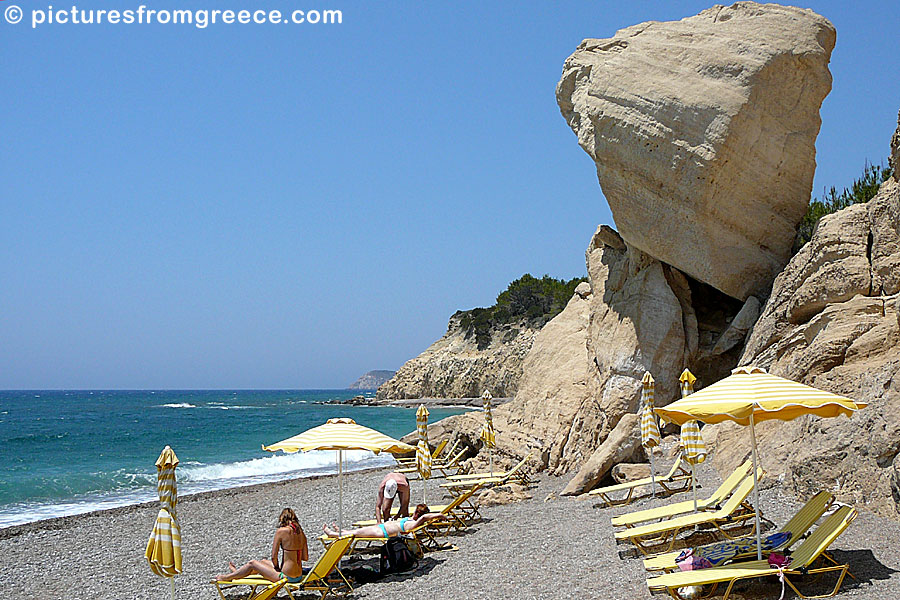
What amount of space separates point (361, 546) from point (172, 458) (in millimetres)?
5300

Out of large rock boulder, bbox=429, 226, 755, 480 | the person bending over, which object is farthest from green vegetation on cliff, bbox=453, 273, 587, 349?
the person bending over

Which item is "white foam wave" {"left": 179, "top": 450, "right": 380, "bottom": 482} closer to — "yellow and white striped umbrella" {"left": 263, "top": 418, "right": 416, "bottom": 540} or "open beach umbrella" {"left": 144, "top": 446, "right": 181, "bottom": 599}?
"yellow and white striped umbrella" {"left": 263, "top": 418, "right": 416, "bottom": 540}

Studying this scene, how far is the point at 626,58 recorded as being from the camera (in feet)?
60.2

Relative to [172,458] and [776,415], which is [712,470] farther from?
[172,458]

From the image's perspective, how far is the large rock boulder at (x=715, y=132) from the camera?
17.2 metres

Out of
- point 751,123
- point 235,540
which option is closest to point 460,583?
point 235,540

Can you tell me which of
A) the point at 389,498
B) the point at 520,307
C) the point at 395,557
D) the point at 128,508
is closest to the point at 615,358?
the point at 389,498

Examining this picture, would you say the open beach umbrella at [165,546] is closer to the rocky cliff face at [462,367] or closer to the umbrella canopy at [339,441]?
the umbrella canopy at [339,441]

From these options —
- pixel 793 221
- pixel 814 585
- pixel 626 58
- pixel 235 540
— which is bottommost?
pixel 235 540

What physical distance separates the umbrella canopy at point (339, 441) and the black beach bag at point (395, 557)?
146cm

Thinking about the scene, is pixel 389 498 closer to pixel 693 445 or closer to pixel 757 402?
pixel 693 445

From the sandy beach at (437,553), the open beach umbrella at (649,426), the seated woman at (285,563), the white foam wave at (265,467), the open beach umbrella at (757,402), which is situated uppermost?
the open beach umbrella at (757,402)

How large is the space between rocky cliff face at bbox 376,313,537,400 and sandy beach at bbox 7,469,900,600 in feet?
169

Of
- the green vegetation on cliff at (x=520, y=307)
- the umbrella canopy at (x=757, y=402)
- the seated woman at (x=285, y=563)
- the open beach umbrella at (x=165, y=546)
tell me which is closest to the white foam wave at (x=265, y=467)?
the seated woman at (x=285, y=563)
